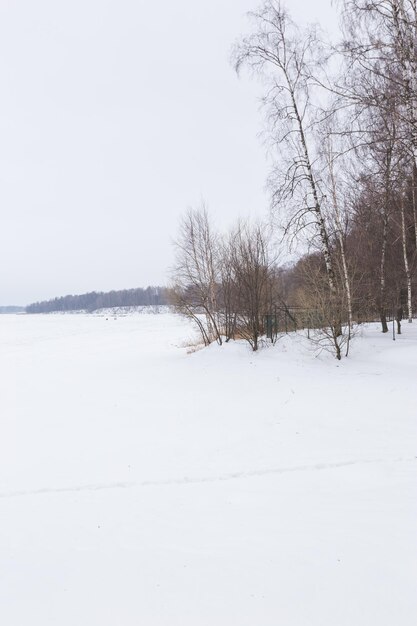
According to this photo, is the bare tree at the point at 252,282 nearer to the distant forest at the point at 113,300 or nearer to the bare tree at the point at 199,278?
the bare tree at the point at 199,278

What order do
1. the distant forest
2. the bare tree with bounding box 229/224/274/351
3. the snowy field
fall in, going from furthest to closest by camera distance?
the distant forest
the bare tree with bounding box 229/224/274/351
the snowy field

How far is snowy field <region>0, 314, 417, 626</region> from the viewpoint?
8.78 feet

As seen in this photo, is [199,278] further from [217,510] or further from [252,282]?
[217,510]

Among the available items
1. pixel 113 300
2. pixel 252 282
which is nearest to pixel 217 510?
pixel 252 282

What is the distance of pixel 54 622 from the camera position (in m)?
2.58

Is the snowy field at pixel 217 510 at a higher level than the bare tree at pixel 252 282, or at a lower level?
lower

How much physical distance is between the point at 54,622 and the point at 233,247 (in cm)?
1340

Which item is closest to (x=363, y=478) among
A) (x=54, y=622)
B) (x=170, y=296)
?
(x=54, y=622)

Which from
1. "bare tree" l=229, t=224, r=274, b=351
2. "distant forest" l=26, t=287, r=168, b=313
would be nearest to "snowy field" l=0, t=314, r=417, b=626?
"bare tree" l=229, t=224, r=274, b=351

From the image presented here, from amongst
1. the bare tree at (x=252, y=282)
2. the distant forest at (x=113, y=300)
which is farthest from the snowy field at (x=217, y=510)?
the distant forest at (x=113, y=300)

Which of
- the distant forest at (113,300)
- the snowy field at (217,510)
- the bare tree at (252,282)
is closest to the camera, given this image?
the snowy field at (217,510)

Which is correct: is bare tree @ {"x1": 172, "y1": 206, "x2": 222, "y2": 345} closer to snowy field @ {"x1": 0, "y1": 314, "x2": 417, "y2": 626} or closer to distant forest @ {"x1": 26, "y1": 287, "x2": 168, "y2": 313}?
snowy field @ {"x1": 0, "y1": 314, "x2": 417, "y2": 626}

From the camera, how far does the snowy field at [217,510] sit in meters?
2.68

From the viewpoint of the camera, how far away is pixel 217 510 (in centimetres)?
386
